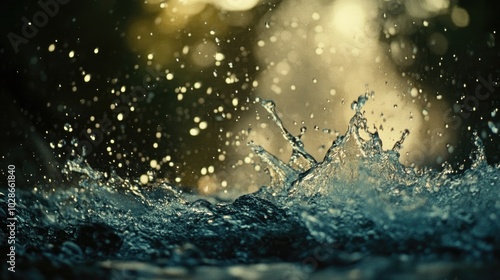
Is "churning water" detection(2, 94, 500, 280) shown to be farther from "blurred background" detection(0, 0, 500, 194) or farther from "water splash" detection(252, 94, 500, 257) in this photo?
"blurred background" detection(0, 0, 500, 194)

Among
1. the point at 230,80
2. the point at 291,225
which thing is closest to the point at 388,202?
the point at 291,225

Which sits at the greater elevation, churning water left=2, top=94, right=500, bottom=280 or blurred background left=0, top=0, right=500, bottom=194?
blurred background left=0, top=0, right=500, bottom=194

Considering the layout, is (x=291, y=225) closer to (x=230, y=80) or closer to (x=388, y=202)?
(x=388, y=202)

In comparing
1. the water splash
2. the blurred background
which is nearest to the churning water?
the water splash

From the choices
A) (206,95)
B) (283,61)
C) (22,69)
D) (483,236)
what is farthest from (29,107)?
(483,236)

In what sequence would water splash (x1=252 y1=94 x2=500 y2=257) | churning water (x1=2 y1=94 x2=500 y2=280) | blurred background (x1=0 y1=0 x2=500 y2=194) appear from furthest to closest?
1. blurred background (x1=0 y1=0 x2=500 y2=194)
2. water splash (x1=252 y1=94 x2=500 y2=257)
3. churning water (x1=2 y1=94 x2=500 y2=280)

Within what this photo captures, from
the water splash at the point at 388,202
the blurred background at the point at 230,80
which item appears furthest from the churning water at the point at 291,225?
the blurred background at the point at 230,80
